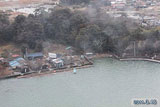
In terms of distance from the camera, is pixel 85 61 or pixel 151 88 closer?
pixel 151 88

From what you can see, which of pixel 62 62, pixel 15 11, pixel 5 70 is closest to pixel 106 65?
pixel 62 62

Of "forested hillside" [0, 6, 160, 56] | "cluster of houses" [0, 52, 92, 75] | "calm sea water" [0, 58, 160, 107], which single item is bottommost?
"calm sea water" [0, 58, 160, 107]

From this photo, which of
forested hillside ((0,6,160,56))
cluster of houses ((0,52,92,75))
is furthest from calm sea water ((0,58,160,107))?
forested hillside ((0,6,160,56))

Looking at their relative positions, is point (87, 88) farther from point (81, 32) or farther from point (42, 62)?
point (81, 32)

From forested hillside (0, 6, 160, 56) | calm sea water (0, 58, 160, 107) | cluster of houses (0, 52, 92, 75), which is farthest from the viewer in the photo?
forested hillside (0, 6, 160, 56)

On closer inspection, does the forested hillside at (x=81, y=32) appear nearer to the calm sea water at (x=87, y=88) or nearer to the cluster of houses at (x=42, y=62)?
the cluster of houses at (x=42, y=62)

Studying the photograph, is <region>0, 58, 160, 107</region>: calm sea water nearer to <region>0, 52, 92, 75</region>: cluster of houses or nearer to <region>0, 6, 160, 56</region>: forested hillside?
<region>0, 52, 92, 75</region>: cluster of houses

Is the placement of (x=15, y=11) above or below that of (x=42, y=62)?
above

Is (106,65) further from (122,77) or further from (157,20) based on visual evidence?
(157,20)
